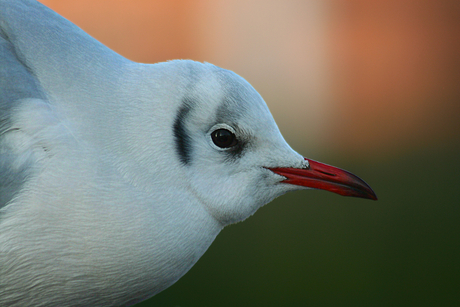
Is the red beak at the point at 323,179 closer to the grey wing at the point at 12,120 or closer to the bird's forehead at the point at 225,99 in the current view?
the bird's forehead at the point at 225,99

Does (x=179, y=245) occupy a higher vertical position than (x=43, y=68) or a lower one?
lower

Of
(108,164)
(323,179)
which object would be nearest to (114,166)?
(108,164)

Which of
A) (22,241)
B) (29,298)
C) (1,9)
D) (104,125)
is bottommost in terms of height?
(29,298)

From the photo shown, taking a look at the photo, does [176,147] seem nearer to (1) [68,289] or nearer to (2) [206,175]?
(2) [206,175]

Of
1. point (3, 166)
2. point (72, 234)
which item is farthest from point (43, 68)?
point (72, 234)

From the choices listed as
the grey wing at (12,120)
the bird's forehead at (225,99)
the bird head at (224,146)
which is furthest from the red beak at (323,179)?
the grey wing at (12,120)

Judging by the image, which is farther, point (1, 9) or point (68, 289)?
point (1, 9)

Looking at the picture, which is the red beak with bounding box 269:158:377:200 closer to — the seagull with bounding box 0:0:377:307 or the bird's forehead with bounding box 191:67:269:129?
the seagull with bounding box 0:0:377:307
